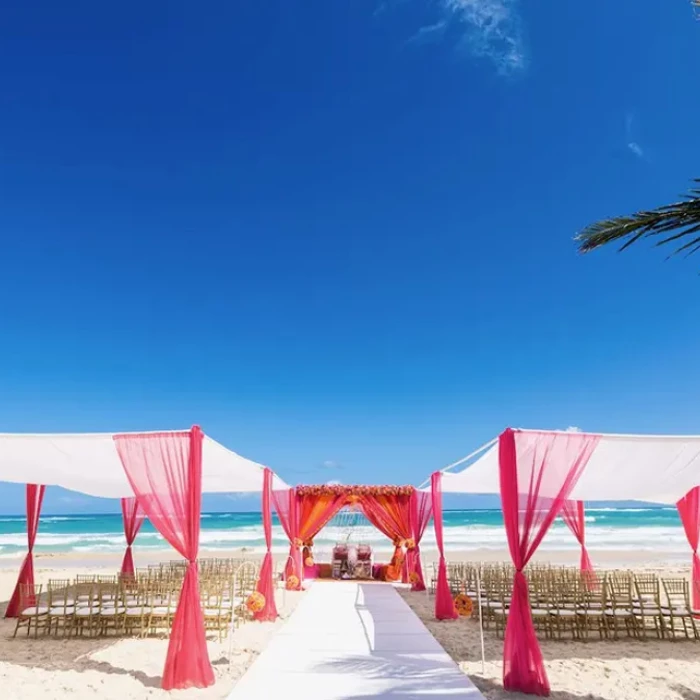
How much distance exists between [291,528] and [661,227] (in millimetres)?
11194

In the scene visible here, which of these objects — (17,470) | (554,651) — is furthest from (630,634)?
(17,470)

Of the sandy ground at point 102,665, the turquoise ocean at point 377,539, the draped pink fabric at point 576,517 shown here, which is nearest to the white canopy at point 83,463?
the sandy ground at point 102,665

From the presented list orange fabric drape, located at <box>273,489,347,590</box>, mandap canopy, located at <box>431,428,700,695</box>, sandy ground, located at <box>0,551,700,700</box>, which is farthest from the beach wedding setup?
orange fabric drape, located at <box>273,489,347,590</box>

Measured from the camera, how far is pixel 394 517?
49.8 ft

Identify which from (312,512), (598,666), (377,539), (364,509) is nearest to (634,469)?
(598,666)

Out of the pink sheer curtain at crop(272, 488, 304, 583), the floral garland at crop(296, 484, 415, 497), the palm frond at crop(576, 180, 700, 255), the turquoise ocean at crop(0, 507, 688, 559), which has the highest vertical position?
the palm frond at crop(576, 180, 700, 255)

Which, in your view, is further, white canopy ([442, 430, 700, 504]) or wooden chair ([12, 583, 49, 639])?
wooden chair ([12, 583, 49, 639])

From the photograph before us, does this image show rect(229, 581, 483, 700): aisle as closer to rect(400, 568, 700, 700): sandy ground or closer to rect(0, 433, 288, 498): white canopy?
rect(400, 568, 700, 700): sandy ground

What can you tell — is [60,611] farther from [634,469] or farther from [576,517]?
[576,517]

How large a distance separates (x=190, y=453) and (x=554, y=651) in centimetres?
523

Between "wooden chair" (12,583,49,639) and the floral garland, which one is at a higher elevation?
the floral garland

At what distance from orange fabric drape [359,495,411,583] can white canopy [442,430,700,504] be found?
16.2 ft

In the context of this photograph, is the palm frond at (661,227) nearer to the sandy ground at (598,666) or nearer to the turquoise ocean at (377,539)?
the sandy ground at (598,666)

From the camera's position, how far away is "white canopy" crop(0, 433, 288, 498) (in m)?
6.50
